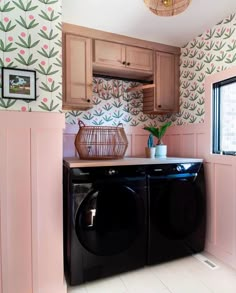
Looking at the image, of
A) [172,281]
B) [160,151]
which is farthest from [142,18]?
[172,281]

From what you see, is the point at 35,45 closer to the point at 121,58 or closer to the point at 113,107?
the point at 121,58

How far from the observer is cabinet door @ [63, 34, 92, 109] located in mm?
1997

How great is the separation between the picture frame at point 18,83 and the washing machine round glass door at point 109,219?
Answer: 2.69 feet

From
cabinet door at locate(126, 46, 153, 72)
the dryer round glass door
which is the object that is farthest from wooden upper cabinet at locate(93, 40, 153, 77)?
the dryer round glass door

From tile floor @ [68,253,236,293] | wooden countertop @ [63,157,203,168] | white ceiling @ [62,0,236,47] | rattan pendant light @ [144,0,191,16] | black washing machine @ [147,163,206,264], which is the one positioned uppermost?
white ceiling @ [62,0,236,47]

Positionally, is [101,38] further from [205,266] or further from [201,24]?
[205,266]

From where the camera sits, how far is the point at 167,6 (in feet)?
4.41

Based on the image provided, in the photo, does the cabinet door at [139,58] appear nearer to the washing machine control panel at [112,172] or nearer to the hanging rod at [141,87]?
the hanging rod at [141,87]

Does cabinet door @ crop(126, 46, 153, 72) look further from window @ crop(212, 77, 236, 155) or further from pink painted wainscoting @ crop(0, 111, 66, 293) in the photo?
pink painted wainscoting @ crop(0, 111, 66, 293)

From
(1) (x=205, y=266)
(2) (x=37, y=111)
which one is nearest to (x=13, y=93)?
(2) (x=37, y=111)

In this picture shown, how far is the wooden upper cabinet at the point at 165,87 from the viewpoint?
2.40m

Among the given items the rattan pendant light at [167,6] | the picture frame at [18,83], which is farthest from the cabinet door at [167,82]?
the picture frame at [18,83]

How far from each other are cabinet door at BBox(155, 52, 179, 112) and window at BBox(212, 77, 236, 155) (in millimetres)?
476

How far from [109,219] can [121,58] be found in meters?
1.54
